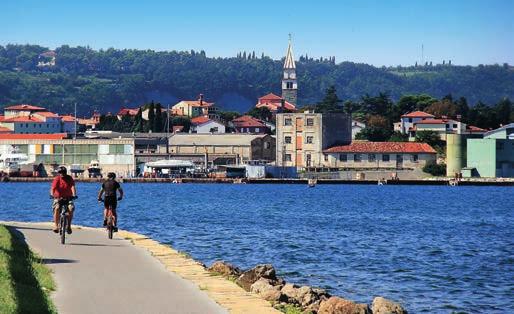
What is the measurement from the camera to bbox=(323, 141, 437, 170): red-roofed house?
478 ft

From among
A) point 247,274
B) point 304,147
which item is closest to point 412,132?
point 304,147

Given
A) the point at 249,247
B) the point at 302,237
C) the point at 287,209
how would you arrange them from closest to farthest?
1. the point at 249,247
2. the point at 302,237
3. the point at 287,209

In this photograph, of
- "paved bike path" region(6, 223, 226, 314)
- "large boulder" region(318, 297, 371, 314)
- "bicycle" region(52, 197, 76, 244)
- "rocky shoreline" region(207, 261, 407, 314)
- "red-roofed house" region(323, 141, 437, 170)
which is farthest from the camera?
"red-roofed house" region(323, 141, 437, 170)

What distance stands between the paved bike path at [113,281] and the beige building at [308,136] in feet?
404

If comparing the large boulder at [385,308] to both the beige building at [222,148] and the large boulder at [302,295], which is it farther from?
the beige building at [222,148]

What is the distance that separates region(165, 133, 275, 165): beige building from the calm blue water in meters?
86.1

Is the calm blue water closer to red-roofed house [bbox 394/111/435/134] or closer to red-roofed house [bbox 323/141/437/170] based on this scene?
red-roofed house [bbox 323/141/437/170]

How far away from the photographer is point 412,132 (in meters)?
180

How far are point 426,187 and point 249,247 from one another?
10123 cm

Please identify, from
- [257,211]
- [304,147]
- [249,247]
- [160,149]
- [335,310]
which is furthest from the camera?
[160,149]

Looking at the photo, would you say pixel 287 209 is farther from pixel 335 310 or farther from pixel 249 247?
pixel 335 310

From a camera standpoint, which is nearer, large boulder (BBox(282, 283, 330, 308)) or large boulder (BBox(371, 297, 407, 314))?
large boulder (BBox(371, 297, 407, 314))

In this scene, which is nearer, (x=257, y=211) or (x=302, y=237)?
(x=302, y=237)

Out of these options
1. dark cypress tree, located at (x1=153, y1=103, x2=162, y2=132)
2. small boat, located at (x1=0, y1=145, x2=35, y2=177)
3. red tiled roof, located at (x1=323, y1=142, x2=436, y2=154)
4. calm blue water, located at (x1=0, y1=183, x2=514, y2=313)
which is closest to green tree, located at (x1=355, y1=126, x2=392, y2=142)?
red tiled roof, located at (x1=323, y1=142, x2=436, y2=154)
